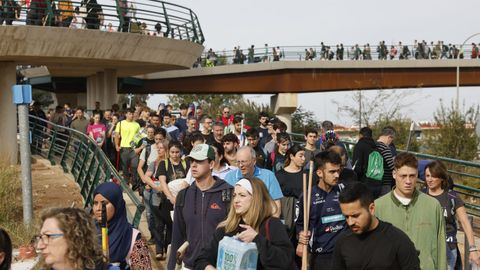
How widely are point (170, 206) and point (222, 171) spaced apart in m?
1.54

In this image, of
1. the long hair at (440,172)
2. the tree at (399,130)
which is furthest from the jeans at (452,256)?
the tree at (399,130)

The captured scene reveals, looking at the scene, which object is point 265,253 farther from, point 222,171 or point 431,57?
point 431,57

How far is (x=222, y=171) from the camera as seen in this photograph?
784 centimetres

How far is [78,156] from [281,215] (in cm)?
1047

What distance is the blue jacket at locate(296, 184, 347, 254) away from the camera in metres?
6.35

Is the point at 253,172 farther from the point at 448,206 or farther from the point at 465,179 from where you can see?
the point at 465,179

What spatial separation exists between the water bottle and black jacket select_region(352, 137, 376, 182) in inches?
210

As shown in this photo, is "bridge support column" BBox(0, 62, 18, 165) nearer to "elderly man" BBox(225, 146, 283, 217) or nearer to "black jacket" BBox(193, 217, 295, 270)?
"elderly man" BBox(225, 146, 283, 217)

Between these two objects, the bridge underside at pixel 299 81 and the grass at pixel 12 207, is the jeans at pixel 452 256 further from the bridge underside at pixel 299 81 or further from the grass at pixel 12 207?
the bridge underside at pixel 299 81

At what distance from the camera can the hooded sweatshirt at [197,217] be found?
19.3 feet

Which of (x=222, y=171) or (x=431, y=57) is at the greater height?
(x=431, y=57)

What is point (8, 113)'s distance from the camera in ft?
68.5

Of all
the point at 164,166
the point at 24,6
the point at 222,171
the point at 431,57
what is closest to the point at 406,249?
the point at 222,171

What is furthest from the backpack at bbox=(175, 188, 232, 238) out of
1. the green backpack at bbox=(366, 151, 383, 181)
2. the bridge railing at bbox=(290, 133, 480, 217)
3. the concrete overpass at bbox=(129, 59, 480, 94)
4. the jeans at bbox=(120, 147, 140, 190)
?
the concrete overpass at bbox=(129, 59, 480, 94)
